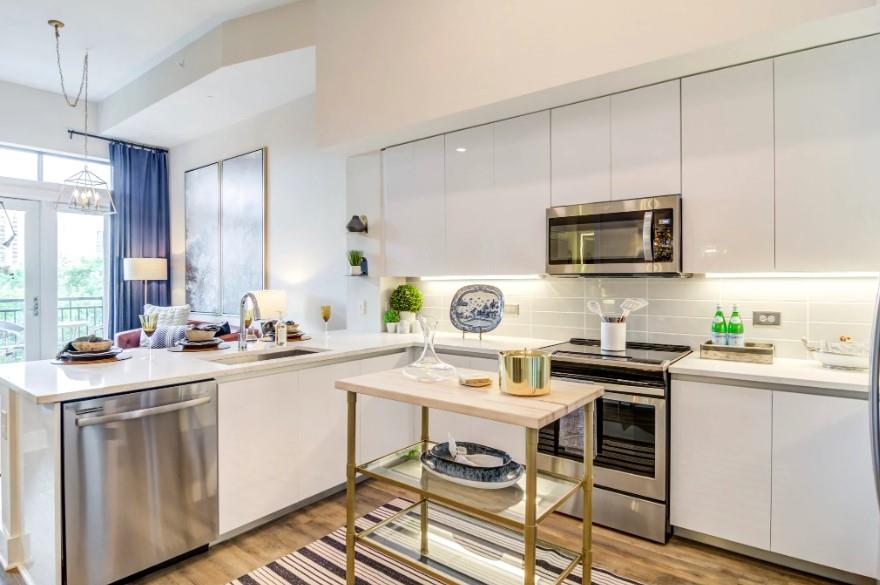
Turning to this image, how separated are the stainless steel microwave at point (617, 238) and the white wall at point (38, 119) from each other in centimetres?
562

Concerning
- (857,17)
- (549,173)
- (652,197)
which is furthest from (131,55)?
(857,17)

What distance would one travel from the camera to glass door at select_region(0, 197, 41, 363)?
5.11 meters

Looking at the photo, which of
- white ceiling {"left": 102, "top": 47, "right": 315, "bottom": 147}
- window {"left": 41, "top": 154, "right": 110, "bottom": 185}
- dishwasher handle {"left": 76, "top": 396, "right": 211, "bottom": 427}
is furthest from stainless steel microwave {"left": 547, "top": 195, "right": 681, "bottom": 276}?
window {"left": 41, "top": 154, "right": 110, "bottom": 185}

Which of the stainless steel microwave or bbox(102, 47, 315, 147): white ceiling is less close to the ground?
bbox(102, 47, 315, 147): white ceiling

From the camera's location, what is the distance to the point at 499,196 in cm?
320

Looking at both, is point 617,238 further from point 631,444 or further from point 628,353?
point 631,444

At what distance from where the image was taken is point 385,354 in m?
3.22

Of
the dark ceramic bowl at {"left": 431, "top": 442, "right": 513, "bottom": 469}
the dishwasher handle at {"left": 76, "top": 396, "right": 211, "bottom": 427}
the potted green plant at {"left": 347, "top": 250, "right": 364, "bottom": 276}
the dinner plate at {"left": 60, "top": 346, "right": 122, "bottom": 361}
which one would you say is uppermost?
the potted green plant at {"left": 347, "top": 250, "right": 364, "bottom": 276}

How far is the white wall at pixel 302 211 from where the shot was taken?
14.3ft

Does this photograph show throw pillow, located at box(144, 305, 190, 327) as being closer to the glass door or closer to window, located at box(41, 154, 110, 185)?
the glass door

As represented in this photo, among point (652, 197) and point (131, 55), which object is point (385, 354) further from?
point (131, 55)

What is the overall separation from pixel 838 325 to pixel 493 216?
1.92m

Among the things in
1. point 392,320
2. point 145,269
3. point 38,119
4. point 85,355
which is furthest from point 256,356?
point 38,119

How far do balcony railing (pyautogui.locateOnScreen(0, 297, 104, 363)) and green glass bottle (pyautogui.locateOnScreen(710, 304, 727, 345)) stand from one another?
516 cm
